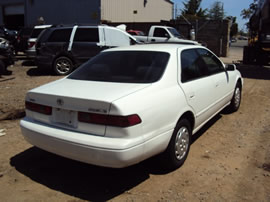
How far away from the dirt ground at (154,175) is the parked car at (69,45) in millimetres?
5654

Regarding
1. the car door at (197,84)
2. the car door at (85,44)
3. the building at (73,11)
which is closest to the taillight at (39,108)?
the car door at (197,84)

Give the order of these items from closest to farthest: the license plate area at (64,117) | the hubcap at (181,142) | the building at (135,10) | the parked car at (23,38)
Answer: the license plate area at (64,117)
the hubcap at (181,142)
the parked car at (23,38)
the building at (135,10)

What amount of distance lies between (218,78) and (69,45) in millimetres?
6898

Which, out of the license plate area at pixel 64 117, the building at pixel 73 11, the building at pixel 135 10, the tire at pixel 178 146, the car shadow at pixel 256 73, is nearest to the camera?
the license plate area at pixel 64 117

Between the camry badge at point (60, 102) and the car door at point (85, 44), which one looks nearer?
the camry badge at point (60, 102)

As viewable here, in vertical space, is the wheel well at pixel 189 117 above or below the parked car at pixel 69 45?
below

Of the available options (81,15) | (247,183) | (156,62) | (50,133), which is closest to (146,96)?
(156,62)

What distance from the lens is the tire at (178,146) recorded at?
3.39 meters

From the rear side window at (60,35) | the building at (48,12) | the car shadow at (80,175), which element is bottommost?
the car shadow at (80,175)

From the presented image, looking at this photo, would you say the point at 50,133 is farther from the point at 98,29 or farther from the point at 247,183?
the point at 98,29

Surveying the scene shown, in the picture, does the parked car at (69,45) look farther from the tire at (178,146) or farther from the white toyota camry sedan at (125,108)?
the tire at (178,146)

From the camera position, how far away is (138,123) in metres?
2.89

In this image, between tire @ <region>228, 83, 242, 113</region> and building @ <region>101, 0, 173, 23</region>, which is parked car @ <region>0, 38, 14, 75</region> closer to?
tire @ <region>228, 83, 242, 113</region>

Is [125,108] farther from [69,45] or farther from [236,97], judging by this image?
[69,45]
